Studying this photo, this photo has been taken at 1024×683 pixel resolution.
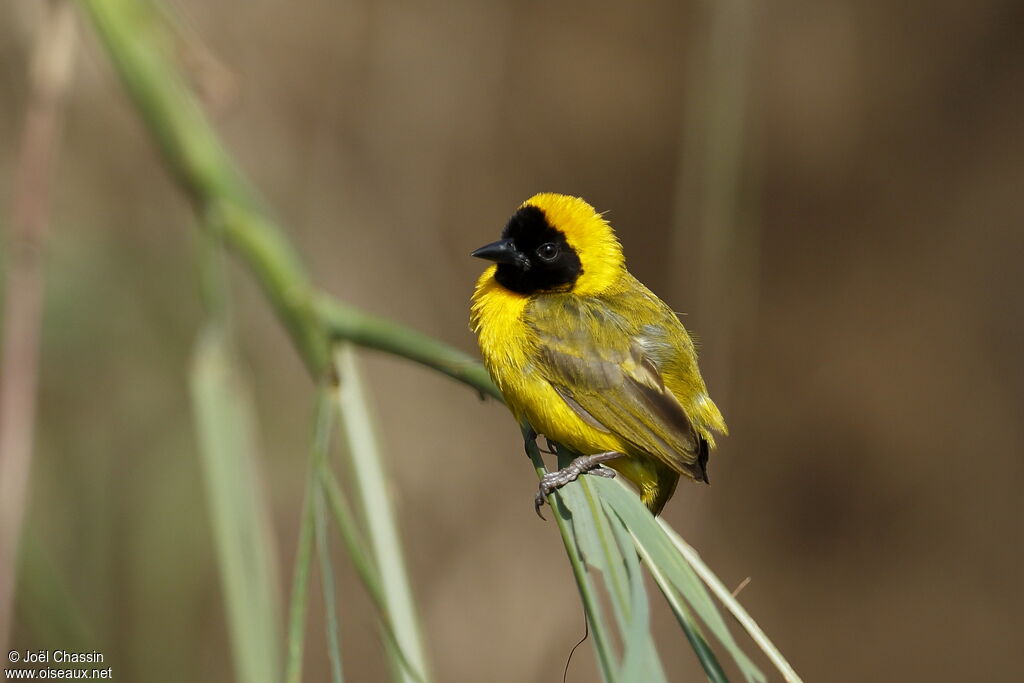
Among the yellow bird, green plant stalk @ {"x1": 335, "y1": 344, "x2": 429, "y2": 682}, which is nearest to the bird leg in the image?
the yellow bird

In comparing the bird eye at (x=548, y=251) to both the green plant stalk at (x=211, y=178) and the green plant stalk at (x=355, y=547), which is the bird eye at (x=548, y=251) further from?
the green plant stalk at (x=355, y=547)

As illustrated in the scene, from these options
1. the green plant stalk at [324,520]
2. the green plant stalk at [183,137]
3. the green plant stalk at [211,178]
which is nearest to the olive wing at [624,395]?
the green plant stalk at [211,178]

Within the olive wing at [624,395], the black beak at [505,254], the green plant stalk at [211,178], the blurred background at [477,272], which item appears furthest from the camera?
the blurred background at [477,272]

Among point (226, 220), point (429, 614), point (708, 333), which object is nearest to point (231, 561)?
point (226, 220)

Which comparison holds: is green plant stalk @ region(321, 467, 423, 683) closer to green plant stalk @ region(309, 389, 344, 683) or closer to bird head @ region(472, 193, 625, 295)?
green plant stalk @ region(309, 389, 344, 683)

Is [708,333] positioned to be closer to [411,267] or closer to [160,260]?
[160,260]

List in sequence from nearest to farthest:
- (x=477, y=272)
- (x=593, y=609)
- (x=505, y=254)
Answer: (x=593, y=609)
(x=505, y=254)
(x=477, y=272)

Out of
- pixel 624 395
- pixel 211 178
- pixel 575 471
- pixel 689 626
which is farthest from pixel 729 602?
pixel 211 178

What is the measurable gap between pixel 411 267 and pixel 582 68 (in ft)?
4.30

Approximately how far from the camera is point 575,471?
5.45 feet

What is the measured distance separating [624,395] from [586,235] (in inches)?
17.9

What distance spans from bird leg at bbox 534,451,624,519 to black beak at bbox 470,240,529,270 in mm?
463

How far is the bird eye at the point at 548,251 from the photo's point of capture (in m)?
2.19

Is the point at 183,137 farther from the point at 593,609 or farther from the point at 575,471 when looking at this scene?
the point at 593,609
